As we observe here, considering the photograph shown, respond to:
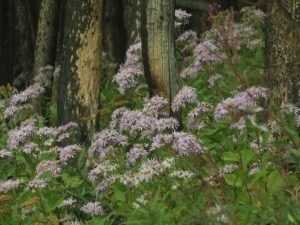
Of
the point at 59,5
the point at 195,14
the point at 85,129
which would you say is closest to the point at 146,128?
the point at 85,129

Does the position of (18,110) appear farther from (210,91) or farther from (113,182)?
(113,182)

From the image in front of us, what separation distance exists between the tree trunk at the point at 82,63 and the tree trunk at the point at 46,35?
3.31 m

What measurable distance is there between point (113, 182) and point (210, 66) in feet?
10.1

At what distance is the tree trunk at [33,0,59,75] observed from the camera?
37.9ft

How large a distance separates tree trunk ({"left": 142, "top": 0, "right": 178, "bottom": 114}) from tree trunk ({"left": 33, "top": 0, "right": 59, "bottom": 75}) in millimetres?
4589

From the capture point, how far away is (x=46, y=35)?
38.2 feet

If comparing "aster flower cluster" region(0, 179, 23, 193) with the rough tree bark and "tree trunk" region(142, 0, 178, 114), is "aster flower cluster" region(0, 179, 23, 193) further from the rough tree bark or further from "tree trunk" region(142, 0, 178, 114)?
the rough tree bark

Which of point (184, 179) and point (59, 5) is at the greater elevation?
point (59, 5)

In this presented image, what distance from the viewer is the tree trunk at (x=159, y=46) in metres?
7.18

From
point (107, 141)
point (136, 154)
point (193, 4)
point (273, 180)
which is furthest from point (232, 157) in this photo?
point (193, 4)

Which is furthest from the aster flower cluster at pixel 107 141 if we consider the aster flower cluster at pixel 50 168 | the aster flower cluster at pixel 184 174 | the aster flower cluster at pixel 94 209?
the aster flower cluster at pixel 184 174

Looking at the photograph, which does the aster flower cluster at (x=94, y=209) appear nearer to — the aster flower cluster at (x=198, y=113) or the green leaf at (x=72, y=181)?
the green leaf at (x=72, y=181)

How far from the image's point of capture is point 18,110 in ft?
26.4

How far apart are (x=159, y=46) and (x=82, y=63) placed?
1.37m
